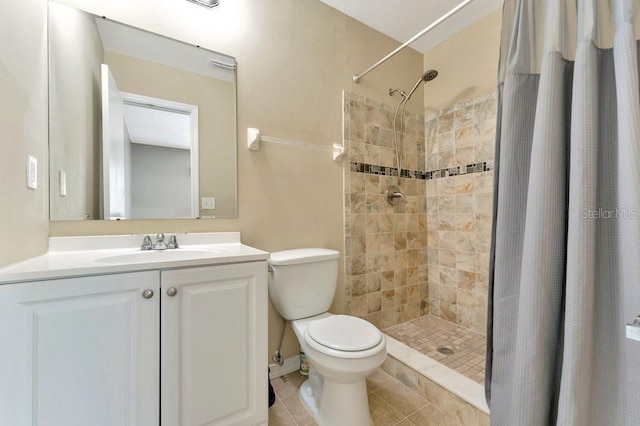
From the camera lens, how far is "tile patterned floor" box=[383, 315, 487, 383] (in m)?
1.55

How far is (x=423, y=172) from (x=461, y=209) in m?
0.48

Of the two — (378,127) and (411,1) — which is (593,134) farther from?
(411,1)

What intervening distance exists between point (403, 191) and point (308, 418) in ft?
5.64

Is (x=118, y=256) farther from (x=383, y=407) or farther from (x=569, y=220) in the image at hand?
(x=569, y=220)

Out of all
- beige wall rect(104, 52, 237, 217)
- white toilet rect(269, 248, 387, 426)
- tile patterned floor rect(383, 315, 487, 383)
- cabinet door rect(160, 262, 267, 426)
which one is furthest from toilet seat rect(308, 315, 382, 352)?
beige wall rect(104, 52, 237, 217)

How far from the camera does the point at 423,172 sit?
7.86 feet

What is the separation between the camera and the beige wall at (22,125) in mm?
816

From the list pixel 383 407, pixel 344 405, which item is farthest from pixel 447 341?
pixel 344 405

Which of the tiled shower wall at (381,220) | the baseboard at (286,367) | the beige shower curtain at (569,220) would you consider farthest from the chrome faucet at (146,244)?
the beige shower curtain at (569,220)

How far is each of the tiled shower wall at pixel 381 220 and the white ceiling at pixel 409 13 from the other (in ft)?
2.02

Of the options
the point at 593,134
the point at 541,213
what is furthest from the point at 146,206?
the point at 593,134

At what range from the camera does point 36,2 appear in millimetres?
1063

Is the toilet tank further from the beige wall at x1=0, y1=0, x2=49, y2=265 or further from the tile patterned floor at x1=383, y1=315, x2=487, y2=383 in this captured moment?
the beige wall at x1=0, y1=0, x2=49, y2=265

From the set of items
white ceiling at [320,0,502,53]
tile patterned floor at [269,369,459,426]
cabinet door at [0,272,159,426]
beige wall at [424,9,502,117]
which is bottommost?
tile patterned floor at [269,369,459,426]
